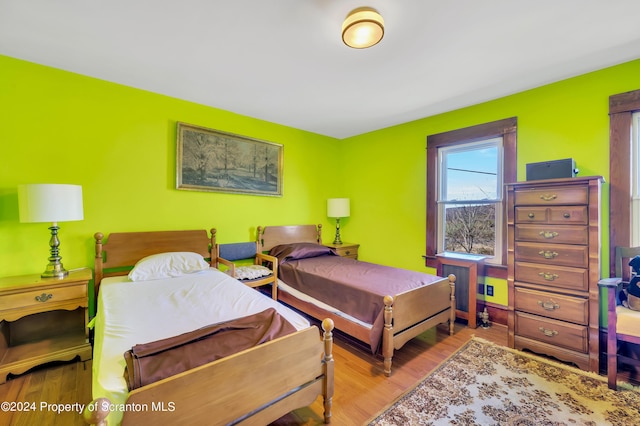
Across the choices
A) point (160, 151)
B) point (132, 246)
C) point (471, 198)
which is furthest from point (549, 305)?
point (160, 151)

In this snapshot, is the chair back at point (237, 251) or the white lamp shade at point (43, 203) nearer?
the white lamp shade at point (43, 203)

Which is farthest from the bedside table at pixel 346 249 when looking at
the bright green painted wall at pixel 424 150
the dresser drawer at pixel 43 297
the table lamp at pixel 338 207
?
the dresser drawer at pixel 43 297

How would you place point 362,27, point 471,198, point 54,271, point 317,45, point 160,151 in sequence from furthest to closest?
point 471,198 < point 160,151 < point 54,271 < point 317,45 < point 362,27

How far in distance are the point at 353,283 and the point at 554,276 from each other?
5.62 ft

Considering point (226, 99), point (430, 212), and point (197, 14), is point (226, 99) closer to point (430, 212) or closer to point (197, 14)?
point (197, 14)

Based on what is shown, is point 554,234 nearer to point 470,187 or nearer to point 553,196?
point 553,196

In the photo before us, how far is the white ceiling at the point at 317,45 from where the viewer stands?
1678 millimetres

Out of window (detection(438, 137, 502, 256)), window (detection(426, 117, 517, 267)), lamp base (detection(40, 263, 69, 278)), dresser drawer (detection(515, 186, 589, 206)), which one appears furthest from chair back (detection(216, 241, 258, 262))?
dresser drawer (detection(515, 186, 589, 206))

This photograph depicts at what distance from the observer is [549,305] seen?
2.26 meters

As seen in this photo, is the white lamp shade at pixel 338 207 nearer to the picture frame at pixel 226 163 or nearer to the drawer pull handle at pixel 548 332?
the picture frame at pixel 226 163

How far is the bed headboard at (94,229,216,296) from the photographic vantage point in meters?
2.58

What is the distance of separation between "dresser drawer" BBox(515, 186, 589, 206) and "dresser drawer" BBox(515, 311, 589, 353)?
1.01 meters

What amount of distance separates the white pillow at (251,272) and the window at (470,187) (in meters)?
2.14

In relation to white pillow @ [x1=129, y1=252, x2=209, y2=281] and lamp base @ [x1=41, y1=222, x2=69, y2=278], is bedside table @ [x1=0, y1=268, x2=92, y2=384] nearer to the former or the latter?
lamp base @ [x1=41, y1=222, x2=69, y2=278]
